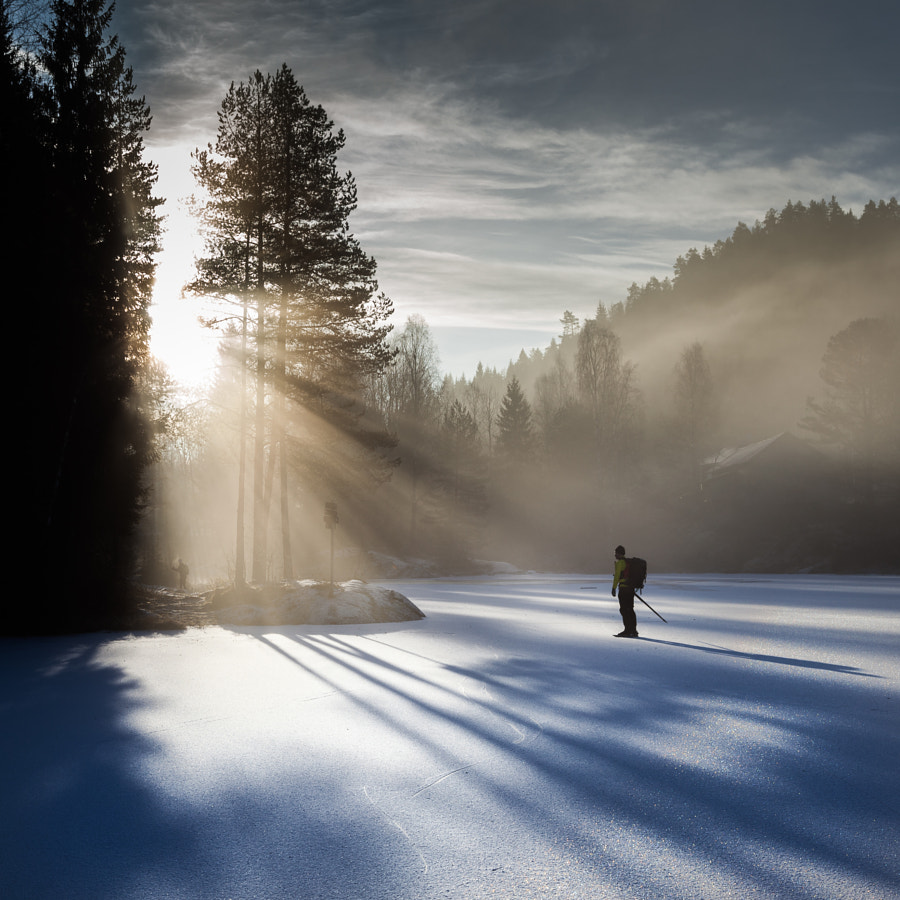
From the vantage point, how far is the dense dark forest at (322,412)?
1561cm

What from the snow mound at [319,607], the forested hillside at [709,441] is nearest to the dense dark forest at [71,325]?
the snow mound at [319,607]

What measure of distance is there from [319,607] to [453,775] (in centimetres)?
1152

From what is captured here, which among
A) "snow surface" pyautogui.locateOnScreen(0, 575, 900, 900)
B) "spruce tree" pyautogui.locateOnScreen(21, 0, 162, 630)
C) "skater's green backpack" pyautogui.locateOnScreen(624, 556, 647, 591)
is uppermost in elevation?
"spruce tree" pyautogui.locateOnScreen(21, 0, 162, 630)

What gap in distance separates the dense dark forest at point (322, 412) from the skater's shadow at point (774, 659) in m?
9.15

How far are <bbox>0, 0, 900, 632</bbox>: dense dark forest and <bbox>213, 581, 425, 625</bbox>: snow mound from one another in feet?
6.01

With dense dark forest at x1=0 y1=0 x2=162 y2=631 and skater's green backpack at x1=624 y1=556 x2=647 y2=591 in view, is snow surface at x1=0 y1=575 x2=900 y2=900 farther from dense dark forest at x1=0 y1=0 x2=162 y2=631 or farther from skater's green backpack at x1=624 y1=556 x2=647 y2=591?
dense dark forest at x1=0 y1=0 x2=162 y2=631

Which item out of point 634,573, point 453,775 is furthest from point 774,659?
point 453,775

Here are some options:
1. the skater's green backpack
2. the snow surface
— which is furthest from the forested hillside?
the snow surface

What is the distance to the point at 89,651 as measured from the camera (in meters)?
12.3

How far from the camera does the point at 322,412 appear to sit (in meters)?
24.9

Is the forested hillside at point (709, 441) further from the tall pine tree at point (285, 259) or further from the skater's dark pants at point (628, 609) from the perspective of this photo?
the skater's dark pants at point (628, 609)

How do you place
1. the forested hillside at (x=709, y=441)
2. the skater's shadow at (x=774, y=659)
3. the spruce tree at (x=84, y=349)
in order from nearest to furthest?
the skater's shadow at (x=774, y=659) → the spruce tree at (x=84, y=349) → the forested hillside at (x=709, y=441)

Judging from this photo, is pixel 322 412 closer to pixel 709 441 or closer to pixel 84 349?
pixel 84 349

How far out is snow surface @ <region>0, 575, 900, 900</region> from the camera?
374cm
